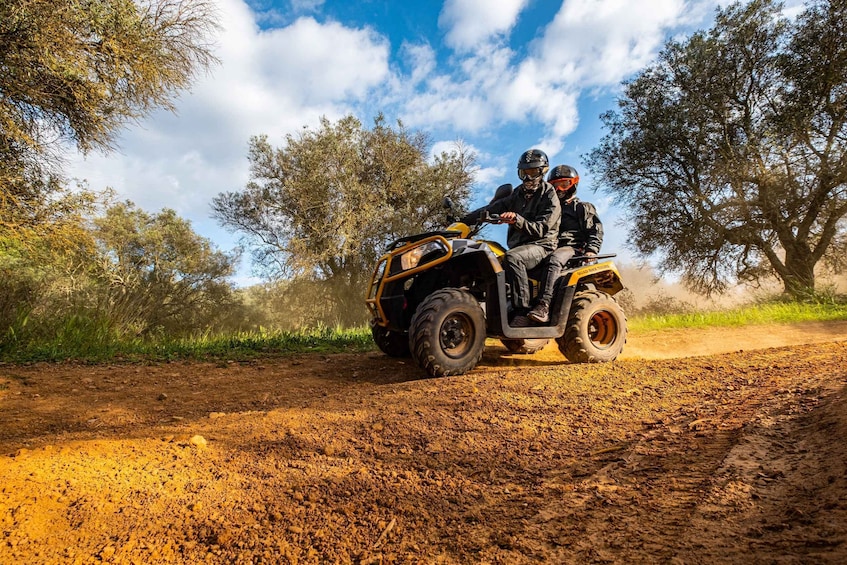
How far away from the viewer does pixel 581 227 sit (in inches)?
266

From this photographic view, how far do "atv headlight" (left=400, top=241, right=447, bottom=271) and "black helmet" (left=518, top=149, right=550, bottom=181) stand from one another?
1.71m

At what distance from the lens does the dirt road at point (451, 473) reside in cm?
159

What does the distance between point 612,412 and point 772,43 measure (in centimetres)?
1765

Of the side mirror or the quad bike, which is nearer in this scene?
the quad bike

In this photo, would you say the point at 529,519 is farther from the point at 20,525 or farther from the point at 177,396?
the point at 177,396

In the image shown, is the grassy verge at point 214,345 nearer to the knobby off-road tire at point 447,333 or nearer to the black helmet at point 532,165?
the knobby off-road tire at point 447,333

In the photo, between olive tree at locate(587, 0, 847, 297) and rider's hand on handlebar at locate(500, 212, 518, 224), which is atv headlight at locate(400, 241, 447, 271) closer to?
rider's hand on handlebar at locate(500, 212, 518, 224)

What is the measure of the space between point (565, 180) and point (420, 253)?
357 cm

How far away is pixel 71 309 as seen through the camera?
817cm

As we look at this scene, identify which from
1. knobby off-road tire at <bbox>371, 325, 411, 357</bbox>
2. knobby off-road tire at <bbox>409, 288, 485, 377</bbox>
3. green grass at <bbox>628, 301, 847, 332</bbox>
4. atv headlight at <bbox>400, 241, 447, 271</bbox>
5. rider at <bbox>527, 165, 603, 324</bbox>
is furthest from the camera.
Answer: green grass at <bbox>628, 301, 847, 332</bbox>

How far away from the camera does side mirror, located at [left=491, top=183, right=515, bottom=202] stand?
6.27 metres

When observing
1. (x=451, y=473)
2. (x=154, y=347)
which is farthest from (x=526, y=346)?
(x=154, y=347)

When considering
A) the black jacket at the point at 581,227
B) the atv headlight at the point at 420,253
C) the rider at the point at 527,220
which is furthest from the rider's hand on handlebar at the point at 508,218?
the black jacket at the point at 581,227

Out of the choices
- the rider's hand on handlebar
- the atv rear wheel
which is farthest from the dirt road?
the atv rear wheel
